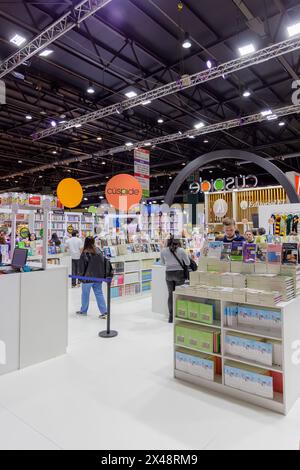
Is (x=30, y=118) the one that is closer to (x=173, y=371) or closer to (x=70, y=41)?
(x=70, y=41)

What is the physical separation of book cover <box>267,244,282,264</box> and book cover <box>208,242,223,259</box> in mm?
565

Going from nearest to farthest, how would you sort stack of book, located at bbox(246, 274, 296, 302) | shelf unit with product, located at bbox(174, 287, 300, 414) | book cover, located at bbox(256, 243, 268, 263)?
shelf unit with product, located at bbox(174, 287, 300, 414) < stack of book, located at bbox(246, 274, 296, 302) < book cover, located at bbox(256, 243, 268, 263)

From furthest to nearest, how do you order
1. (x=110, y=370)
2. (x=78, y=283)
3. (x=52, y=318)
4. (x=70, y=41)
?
(x=78, y=283), (x=70, y=41), (x=52, y=318), (x=110, y=370)

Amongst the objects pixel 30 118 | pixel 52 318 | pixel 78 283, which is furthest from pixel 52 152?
pixel 52 318

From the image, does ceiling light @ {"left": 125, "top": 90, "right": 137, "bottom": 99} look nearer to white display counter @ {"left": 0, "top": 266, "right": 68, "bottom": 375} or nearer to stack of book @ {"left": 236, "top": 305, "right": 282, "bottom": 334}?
white display counter @ {"left": 0, "top": 266, "right": 68, "bottom": 375}

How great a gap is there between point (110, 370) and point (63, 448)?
1.34m

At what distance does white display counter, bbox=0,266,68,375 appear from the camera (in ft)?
11.5

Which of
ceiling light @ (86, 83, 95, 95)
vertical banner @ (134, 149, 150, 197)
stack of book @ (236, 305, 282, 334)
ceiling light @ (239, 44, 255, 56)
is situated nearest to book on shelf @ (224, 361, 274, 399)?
stack of book @ (236, 305, 282, 334)

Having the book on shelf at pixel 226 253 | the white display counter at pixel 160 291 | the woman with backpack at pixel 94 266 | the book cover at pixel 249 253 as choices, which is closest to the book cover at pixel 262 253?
the book cover at pixel 249 253

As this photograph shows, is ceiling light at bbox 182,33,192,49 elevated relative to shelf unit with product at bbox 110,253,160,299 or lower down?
elevated

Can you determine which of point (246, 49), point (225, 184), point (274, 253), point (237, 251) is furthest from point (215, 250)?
point (225, 184)

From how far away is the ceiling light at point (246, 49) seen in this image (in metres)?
5.51

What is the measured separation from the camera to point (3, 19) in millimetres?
5273
